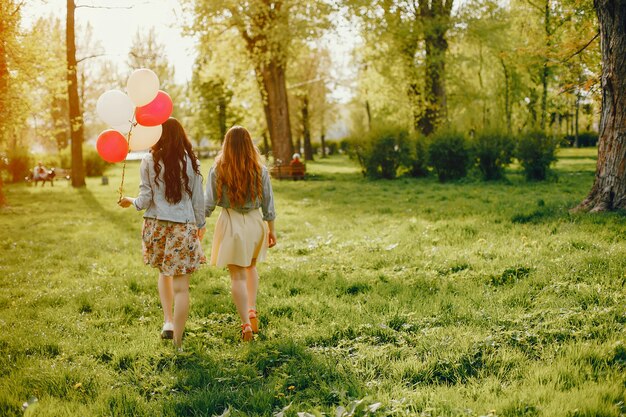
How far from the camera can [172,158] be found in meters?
4.70

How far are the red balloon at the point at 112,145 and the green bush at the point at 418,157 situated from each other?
16879mm

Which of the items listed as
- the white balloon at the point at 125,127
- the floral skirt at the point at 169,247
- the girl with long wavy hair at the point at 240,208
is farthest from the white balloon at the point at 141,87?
the floral skirt at the point at 169,247

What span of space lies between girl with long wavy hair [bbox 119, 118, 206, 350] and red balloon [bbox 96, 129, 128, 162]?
342 millimetres

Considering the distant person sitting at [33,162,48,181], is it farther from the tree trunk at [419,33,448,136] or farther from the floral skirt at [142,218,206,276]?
the floral skirt at [142,218,206,276]

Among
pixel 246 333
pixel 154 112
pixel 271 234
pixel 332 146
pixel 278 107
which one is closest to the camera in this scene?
pixel 154 112

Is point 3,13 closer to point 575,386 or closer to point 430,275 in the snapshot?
point 430,275

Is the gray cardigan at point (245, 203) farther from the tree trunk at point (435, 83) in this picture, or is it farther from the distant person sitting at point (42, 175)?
the distant person sitting at point (42, 175)

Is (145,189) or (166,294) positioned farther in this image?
(166,294)

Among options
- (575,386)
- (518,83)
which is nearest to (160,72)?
(518,83)

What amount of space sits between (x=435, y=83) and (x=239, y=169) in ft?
69.4

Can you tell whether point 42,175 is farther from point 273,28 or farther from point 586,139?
point 586,139

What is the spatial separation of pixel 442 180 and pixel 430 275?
45.0 ft

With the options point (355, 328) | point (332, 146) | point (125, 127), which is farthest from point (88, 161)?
point (332, 146)

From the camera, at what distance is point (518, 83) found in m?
35.0
